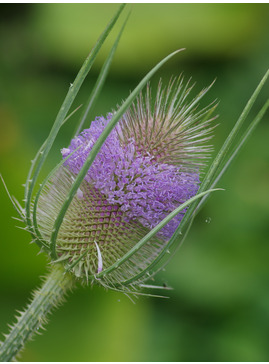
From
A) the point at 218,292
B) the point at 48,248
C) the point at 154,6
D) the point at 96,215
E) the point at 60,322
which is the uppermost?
the point at 154,6

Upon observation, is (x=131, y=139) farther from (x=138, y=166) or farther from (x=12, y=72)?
(x=12, y=72)

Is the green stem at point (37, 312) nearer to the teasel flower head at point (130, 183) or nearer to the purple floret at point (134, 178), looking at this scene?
the teasel flower head at point (130, 183)

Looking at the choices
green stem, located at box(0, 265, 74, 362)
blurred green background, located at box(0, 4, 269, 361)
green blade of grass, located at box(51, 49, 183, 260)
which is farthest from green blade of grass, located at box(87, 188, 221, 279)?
blurred green background, located at box(0, 4, 269, 361)

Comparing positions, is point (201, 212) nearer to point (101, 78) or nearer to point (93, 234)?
point (93, 234)

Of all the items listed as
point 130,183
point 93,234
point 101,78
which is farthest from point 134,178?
point 101,78

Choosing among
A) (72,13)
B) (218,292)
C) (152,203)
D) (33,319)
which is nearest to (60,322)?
(218,292)

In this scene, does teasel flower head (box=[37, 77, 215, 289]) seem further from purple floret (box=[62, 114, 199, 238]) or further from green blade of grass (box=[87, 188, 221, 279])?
green blade of grass (box=[87, 188, 221, 279])
